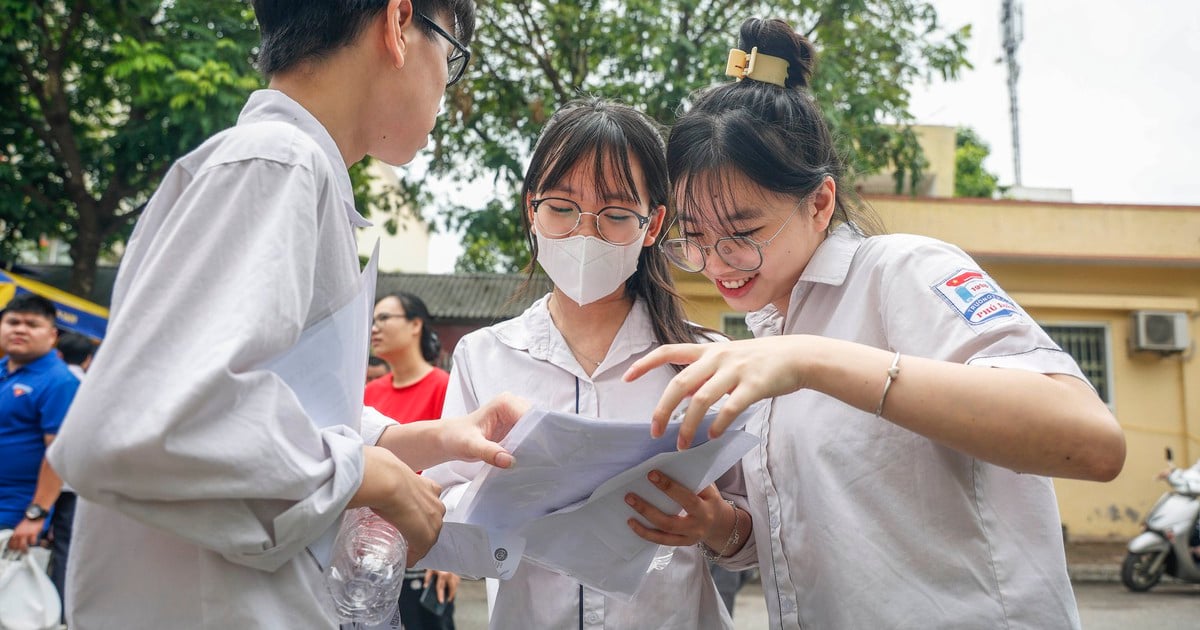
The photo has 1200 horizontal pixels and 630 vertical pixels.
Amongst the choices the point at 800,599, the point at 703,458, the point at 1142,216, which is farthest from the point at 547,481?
the point at 1142,216

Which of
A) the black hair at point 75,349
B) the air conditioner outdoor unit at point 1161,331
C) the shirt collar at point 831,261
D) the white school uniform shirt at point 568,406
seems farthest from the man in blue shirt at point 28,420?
the air conditioner outdoor unit at point 1161,331

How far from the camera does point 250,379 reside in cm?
101

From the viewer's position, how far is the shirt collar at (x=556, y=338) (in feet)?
6.57

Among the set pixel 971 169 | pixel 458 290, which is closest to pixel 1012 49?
pixel 971 169

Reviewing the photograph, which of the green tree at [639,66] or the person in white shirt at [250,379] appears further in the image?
the green tree at [639,66]

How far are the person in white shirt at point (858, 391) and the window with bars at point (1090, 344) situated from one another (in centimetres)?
1077

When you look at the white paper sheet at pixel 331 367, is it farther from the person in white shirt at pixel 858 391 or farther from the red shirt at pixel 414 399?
the red shirt at pixel 414 399

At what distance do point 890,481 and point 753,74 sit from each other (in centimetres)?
85

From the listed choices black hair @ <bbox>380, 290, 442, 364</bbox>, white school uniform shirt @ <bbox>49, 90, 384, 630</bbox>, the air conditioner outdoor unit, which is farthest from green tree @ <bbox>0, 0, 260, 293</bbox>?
the air conditioner outdoor unit

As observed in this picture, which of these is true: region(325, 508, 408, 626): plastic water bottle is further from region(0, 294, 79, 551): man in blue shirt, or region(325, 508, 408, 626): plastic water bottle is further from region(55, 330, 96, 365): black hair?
region(55, 330, 96, 365): black hair

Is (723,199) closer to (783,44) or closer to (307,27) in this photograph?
(783,44)

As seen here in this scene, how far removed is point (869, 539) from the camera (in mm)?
1452

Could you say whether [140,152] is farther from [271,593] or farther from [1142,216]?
[1142,216]

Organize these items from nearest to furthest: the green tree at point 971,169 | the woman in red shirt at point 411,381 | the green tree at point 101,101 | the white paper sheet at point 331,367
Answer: the white paper sheet at point 331,367
the woman in red shirt at point 411,381
the green tree at point 101,101
the green tree at point 971,169
